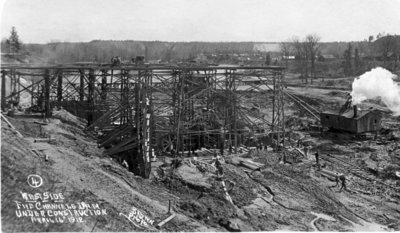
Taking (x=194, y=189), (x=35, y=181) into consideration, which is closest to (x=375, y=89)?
(x=194, y=189)

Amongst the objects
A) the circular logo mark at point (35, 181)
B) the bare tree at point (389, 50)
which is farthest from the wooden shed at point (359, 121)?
the bare tree at point (389, 50)

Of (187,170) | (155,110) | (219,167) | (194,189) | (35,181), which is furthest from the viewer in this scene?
(155,110)

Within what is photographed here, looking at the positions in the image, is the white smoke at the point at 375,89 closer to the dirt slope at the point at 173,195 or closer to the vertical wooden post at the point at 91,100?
the dirt slope at the point at 173,195

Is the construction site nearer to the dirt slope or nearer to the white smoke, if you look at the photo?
the dirt slope

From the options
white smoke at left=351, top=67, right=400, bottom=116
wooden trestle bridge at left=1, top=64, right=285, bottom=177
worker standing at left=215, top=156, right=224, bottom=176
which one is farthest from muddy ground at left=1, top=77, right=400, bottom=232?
white smoke at left=351, top=67, right=400, bottom=116

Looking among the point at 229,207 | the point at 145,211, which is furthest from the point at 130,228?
the point at 229,207

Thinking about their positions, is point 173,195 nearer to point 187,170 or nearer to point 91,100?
point 187,170
